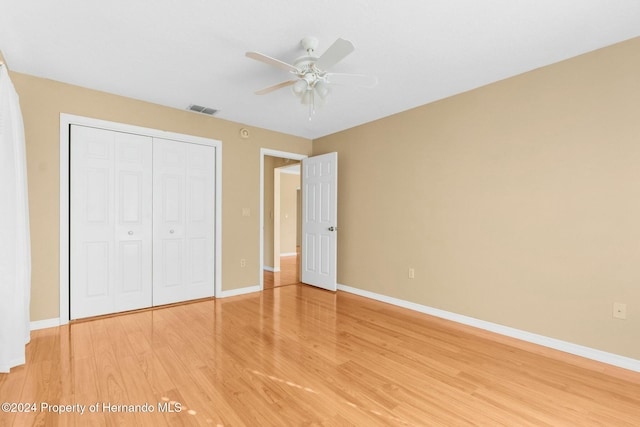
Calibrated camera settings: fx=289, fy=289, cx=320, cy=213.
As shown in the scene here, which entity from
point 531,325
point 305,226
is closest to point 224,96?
point 305,226

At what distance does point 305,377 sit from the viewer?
2096 mm

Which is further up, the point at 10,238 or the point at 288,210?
the point at 288,210

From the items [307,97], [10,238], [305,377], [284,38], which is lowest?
[305,377]

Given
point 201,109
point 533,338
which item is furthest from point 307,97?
point 533,338

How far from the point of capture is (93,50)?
2.45 meters

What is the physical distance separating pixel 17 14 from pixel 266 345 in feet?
10.1

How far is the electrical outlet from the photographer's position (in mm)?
2287

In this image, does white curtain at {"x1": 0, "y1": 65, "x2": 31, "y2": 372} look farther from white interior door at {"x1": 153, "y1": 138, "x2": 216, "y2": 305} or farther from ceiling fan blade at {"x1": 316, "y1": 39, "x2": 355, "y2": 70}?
ceiling fan blade at {"x1": 316, "y1": 39, "x2": 355, "y2": 70}

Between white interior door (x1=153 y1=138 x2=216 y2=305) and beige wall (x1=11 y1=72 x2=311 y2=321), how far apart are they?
0.21 meters

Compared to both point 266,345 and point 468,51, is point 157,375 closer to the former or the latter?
point 266,345

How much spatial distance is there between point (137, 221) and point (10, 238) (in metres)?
1.37

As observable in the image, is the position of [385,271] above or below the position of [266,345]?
above

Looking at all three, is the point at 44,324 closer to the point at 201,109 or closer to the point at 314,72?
the point at 201,109

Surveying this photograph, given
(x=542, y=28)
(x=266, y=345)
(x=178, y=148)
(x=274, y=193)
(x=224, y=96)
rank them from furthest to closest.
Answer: (x=274, y=193) → (x=178, y=148) → (x=224, y=96) → (x=266, y=345) → (x=542, y=28)
